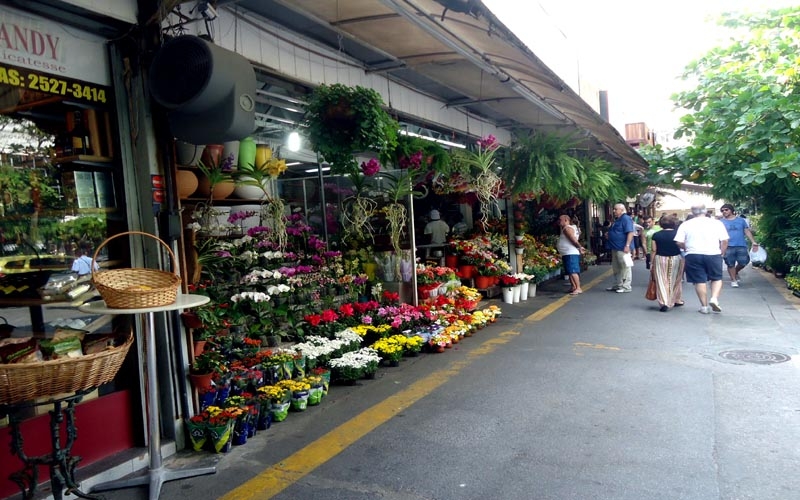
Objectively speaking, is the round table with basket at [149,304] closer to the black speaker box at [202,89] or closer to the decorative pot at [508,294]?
the black speaker box at [202,89]

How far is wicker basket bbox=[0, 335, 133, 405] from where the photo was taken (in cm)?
253

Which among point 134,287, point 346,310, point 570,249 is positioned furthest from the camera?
point 570,249

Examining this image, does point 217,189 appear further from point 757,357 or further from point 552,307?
point 552,307

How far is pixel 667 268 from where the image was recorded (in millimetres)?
8547

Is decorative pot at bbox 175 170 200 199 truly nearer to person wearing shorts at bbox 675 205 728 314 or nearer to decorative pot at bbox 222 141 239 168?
decorative pot at bbox 222 141 239 168

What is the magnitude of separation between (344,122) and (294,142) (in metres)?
2.32

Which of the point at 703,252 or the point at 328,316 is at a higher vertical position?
the point at 703,252

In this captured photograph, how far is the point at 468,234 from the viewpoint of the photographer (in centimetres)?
1078

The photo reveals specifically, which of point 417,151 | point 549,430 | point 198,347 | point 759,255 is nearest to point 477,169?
point 417,151

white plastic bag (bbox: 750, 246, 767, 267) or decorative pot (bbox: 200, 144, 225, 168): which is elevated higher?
decorative pot (bbox: 200, 144, 225, 168)

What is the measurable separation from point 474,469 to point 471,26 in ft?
12.0

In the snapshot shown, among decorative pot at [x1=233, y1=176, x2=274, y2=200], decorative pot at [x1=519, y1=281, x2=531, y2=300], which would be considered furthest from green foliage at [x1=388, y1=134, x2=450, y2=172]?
decorative pot at [x1=519, y1=281, x2=531, y2=300]

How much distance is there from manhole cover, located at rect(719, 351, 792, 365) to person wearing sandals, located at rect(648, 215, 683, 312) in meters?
2.64

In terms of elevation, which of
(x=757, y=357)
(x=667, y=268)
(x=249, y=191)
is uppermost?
(x=249, y=191)
